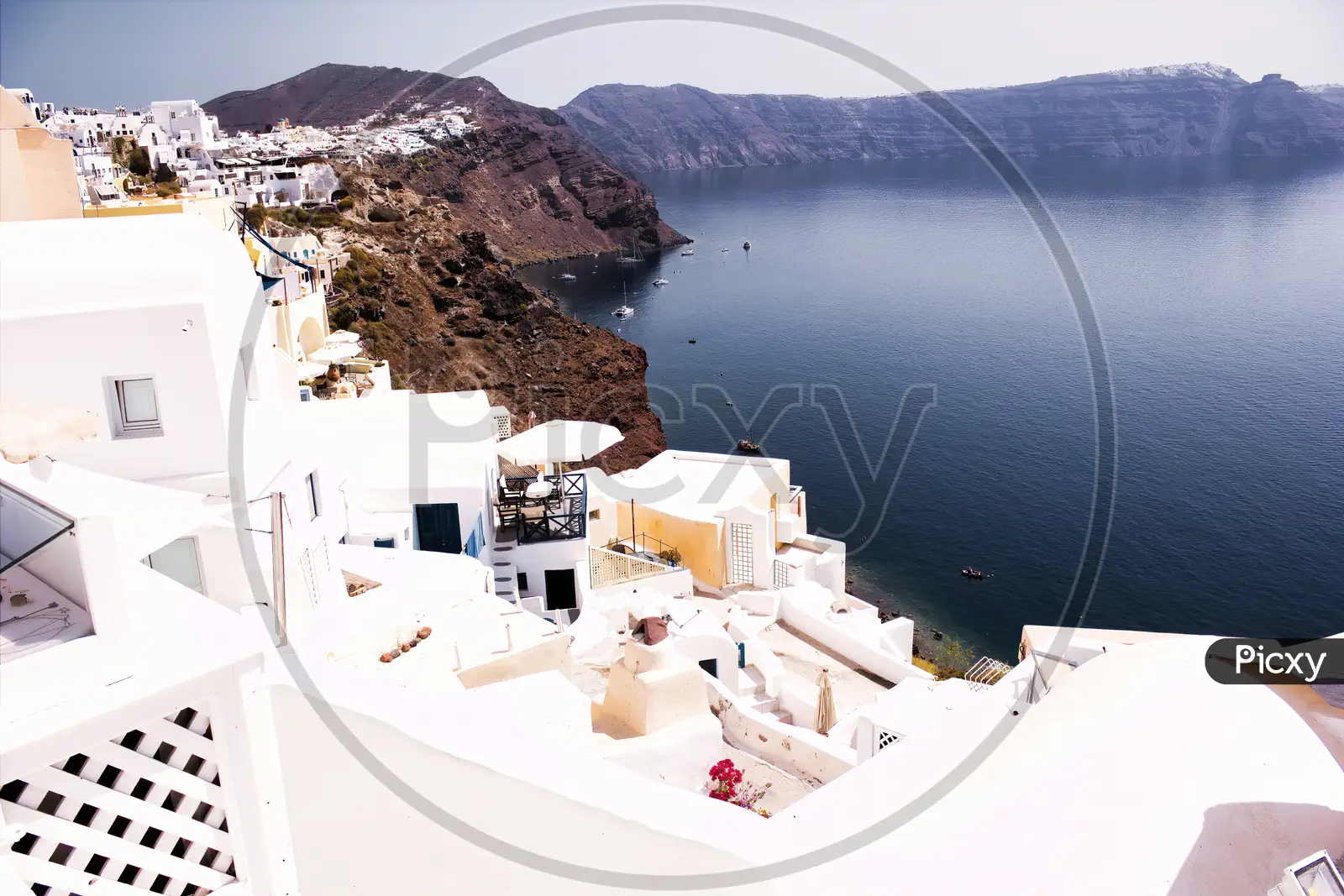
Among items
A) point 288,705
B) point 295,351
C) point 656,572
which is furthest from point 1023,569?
point 288,705

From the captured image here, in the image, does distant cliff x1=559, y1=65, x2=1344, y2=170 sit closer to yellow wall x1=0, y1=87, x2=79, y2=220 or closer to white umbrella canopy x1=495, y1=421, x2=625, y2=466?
white umbrella canopy x1=495, y1=421, x2=625, y2=466

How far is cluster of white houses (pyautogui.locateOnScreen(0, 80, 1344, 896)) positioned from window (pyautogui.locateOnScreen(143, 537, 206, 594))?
0.06 ft

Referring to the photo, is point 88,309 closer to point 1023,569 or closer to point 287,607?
point 287,607

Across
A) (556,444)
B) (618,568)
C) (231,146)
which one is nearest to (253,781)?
Answer: (618,568)

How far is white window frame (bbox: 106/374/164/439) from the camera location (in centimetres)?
645

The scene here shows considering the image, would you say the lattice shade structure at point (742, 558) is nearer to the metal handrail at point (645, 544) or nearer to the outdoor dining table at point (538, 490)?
the metal handrail at point (645, 544)

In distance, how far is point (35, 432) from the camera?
10.6 feet

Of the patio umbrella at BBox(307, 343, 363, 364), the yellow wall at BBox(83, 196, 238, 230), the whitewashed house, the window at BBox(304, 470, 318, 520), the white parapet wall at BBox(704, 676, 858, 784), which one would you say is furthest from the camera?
the patio umbrella at BBox(307, 343, 363, 364)

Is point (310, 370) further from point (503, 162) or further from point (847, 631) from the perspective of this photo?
point (503, 162)

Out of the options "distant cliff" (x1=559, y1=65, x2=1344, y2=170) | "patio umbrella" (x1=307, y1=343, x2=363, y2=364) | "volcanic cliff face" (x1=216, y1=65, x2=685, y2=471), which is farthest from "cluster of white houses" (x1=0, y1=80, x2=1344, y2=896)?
"distant cliff" (x1=559, y1=65, x2=1344, y2=170)

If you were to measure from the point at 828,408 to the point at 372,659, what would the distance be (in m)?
35.6

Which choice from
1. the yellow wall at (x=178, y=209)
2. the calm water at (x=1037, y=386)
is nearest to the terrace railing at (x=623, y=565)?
the yellow wall at (x=178, y=209)

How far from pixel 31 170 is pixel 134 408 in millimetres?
3165

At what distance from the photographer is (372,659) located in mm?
7488
